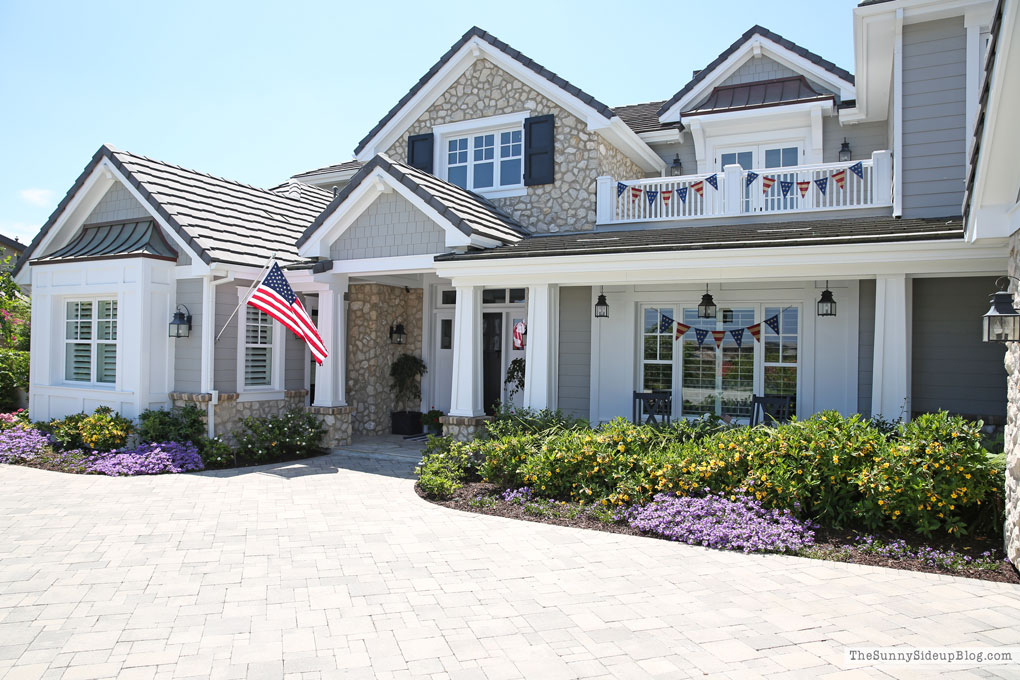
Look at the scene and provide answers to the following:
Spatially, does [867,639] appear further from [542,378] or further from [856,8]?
[856,8]

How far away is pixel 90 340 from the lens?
12938mm

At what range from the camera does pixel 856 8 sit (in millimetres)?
9477

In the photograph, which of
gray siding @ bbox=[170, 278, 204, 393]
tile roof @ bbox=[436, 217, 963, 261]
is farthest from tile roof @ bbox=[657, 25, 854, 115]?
gray siding @ bbox=[170, 278, 204, 393]

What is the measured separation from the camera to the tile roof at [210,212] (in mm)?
12180

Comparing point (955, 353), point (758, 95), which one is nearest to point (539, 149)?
point (758, 95)

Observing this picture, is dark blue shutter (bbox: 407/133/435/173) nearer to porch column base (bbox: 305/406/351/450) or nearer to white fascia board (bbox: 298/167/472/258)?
white fascia board (bbox: 298/167/472/258)

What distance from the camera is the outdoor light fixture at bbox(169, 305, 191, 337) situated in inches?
469

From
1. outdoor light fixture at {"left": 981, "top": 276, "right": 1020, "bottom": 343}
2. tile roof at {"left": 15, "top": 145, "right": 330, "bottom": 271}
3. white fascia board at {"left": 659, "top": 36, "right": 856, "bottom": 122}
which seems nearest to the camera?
outdoor light fixture at {"left": 981, "top": 276, "right": 1020, "bottom": 343}

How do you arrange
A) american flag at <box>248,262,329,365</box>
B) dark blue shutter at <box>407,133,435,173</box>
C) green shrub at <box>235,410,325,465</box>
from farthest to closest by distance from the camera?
dark blue shutter at <box>407,133,435,173</box>
green shrub at <box>235,410,325,465</box>
american flag at <box>248,262,329,365</box>

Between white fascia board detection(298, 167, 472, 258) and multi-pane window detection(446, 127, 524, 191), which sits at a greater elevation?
multi-pane window detection(446, 127, 524, 191)

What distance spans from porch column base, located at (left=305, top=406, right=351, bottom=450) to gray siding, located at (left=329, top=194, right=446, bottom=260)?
271cm

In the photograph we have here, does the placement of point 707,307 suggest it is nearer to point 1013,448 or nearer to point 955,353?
point 955,353

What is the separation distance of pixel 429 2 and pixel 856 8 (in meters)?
6.53

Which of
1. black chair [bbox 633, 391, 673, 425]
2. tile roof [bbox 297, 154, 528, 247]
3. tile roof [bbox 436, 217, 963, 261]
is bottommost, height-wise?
black chair [bbox 633, 391, 673, 425]
